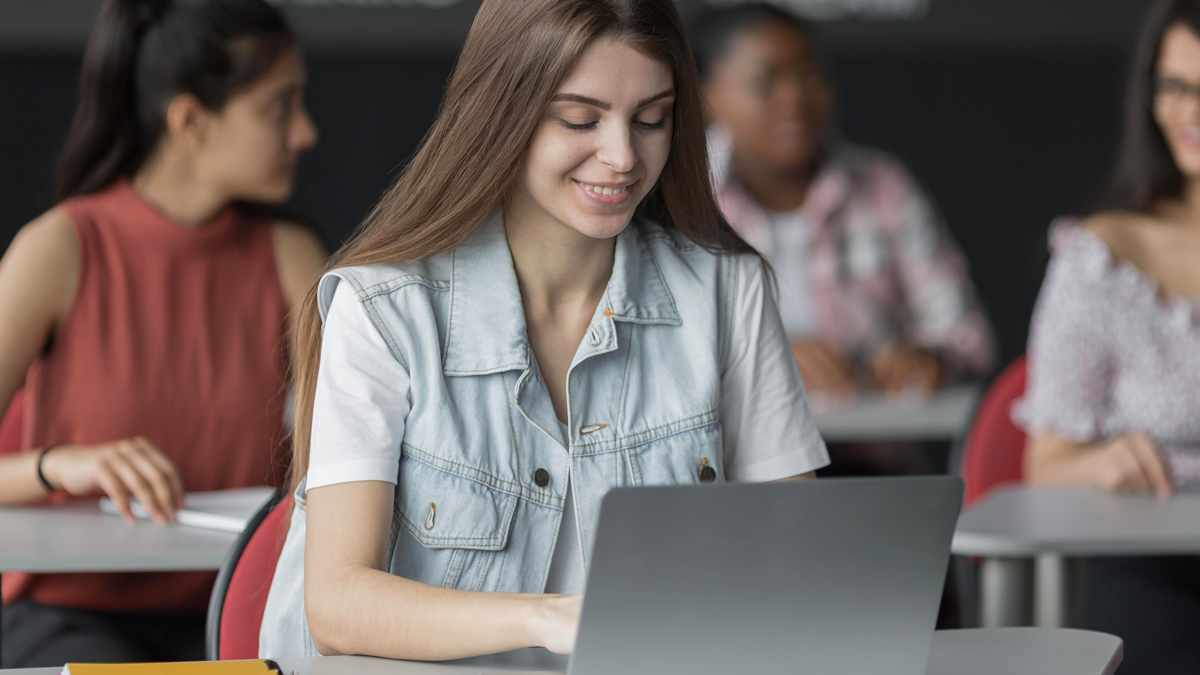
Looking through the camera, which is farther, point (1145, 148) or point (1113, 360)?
point (1145, 148)

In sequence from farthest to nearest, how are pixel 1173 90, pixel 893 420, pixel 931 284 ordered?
pixel 931 284 → pixel 893 420 → pixel 1173 90

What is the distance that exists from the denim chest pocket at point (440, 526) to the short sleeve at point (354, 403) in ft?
0.10

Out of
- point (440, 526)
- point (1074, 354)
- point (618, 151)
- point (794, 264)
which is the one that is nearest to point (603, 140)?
point (618, 151)

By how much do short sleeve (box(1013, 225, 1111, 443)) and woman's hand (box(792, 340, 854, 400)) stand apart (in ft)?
3.03

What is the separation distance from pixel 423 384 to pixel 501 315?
116 millimetres

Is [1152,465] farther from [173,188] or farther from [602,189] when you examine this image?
[173,188]

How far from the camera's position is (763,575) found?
0.82m

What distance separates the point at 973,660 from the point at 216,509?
41.8 inches

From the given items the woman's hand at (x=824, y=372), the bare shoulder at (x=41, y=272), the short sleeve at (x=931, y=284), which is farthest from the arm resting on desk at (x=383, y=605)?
the short sleeve at (x=931, y=284)

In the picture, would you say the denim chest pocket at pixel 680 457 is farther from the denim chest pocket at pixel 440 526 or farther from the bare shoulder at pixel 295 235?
the bare shoulder at pixel 295 235

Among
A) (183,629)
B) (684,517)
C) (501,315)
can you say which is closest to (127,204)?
(183,629)

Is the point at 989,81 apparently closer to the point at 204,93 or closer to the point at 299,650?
the point at 204,93

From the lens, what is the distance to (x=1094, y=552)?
5.15ft

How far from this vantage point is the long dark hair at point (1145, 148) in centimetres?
214
